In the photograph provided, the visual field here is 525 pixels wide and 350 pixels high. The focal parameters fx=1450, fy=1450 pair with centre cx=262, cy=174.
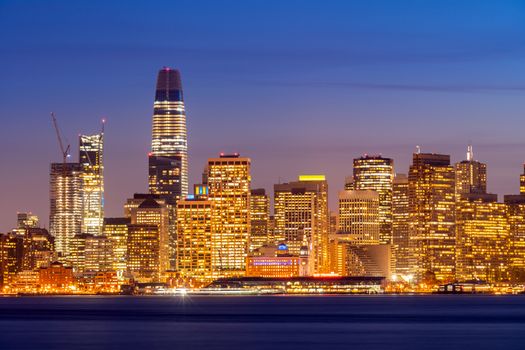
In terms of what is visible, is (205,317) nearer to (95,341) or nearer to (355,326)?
(355,326)

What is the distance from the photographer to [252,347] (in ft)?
436

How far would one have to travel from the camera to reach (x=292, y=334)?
151 m

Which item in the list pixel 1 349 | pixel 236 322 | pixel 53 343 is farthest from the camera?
pixel 236 322

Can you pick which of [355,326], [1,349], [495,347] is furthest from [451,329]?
[1,349]

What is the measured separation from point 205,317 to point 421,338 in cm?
5485

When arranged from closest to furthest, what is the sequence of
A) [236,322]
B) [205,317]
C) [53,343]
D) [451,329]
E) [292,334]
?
[53,343] < [292,334] < [451,329] < [236,322] < [205,317]

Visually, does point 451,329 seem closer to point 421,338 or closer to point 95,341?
point 421,338

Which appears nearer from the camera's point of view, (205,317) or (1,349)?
(1,349)

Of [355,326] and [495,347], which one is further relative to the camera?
[355,326]

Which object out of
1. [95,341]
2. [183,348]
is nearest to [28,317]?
[95,341]

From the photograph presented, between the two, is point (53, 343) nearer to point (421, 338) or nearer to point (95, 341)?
point (95, 341)

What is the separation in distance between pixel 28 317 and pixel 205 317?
2490 cm

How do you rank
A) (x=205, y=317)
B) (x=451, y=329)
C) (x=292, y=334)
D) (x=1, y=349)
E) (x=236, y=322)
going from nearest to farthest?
(x=1, y=349) → (x=292, y=334) → (x=451, y=329) → (x=236, y=322) → (x=205, y=317)

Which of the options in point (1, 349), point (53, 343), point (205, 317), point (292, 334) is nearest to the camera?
point (1, 349)
